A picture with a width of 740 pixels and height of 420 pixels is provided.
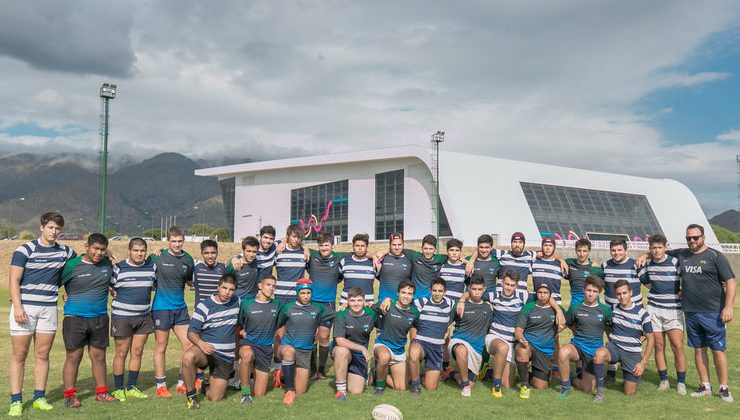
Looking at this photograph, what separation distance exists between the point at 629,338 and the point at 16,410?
6.93 metres

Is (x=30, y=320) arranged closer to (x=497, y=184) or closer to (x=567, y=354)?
(x=567, y=354)

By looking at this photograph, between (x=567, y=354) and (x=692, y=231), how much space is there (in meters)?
2.12

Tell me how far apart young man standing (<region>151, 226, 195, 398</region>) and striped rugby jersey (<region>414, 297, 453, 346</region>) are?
2825mm

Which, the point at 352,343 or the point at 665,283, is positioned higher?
the point at 665,283

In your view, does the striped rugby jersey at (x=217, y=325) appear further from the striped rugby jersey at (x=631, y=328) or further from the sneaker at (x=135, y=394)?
the striped rugby jersey at (x=631, y=328)

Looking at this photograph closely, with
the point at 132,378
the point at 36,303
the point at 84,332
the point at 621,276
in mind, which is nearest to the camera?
the point at 36,303

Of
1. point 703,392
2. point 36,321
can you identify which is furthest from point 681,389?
point 36,321

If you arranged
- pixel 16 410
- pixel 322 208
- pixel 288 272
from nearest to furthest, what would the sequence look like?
pixel 16 410 < pixel 288 272 < pixel 322 208

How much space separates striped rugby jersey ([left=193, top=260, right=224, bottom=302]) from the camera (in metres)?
7.12

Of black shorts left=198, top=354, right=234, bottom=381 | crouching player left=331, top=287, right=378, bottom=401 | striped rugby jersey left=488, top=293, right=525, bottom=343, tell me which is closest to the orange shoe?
black shorts left=198, top=354, right=234, bottom=381

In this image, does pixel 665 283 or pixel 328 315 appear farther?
pixel 328 315

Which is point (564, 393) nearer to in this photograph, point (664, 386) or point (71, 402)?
point (664, 386)

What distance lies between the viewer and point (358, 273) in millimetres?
7789

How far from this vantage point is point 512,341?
7168mm
